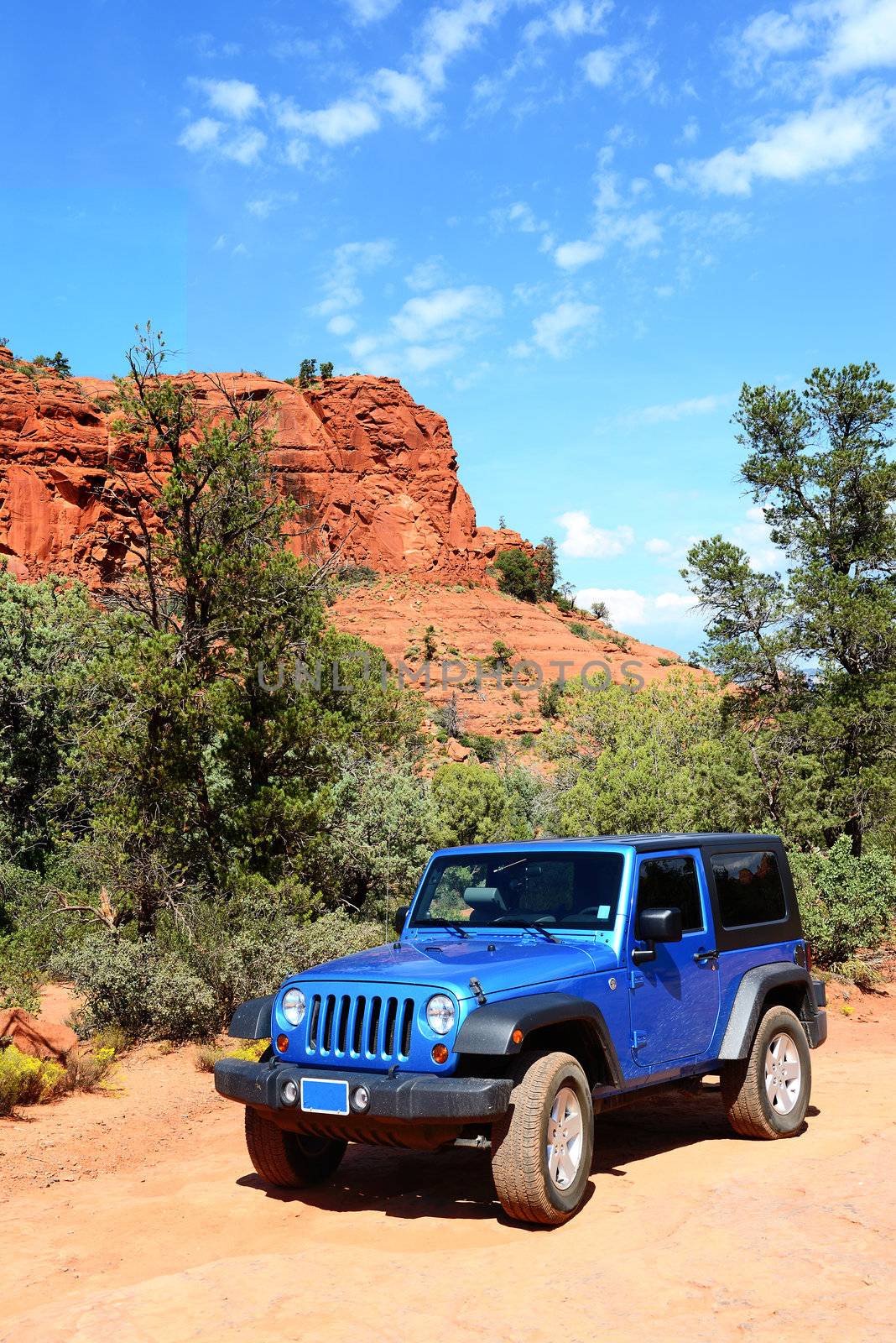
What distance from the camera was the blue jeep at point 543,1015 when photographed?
4.91 metres

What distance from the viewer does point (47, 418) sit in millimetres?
66938

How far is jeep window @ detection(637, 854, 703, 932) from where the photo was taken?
6.15 meters

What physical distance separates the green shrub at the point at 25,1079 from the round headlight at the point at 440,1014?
4737mm

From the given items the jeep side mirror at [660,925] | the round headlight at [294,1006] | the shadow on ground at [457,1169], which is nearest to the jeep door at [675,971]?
the jeep side mirror at [660,925]

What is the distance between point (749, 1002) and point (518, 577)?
3111 inches

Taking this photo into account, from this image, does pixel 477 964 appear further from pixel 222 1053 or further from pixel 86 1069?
pixel 222 1053

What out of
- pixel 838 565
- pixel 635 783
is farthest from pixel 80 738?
pixel 838 565

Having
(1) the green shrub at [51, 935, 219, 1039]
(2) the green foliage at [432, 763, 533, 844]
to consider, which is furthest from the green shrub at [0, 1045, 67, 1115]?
(2) the green foliage at [432, 763, 533, 844]

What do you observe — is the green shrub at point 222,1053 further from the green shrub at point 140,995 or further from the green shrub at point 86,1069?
the green shrub at point 86,1069

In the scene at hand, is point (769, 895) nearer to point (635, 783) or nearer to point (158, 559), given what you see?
point (158, 559)

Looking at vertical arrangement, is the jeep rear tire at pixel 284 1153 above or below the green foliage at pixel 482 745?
below

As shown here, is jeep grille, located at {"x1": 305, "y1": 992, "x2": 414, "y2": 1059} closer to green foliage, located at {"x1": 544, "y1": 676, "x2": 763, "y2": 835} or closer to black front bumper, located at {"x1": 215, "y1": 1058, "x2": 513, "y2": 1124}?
black front bumper, located at {"x1": 215, "y1": 1058, "x2": 513, "y2": 1124}

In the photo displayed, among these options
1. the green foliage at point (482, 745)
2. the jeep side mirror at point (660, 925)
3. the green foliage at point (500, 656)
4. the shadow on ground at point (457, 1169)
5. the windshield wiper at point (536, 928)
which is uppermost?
the green foliage at point (500, 656)

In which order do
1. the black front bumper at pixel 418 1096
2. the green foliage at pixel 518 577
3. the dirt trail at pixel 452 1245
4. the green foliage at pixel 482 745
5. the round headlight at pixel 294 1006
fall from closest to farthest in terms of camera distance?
1. the dirt trail at pixel 452 1245
2. the black front bumper at pixel 418 1096
3. the round headlight at pixel 294 1006
4. the green foliage at pixel 482 745
5. the green foliage at pixel 518 577
